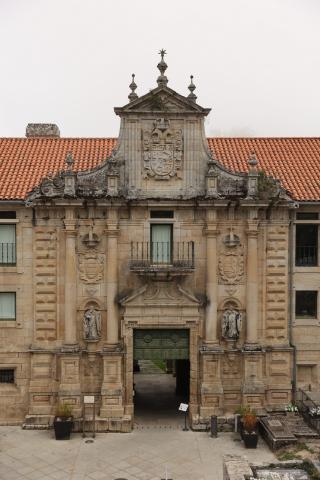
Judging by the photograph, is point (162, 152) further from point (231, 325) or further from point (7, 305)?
point (7, 305)

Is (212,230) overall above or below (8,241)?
above

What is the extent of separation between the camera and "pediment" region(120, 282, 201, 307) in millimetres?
28656

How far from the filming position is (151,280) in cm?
2867

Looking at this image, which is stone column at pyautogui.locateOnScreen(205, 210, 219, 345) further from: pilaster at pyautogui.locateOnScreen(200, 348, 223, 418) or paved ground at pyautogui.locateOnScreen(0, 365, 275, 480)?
paved ground at pyautogui.locateOnScreen(0, 365, 275, 480)

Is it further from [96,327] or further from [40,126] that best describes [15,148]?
[96,327]

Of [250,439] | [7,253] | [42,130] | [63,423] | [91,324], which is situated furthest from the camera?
[42,130]

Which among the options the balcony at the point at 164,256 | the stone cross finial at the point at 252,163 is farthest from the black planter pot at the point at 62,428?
the stone cross finial at the point at 252,163

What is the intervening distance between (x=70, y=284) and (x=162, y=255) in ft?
15.1

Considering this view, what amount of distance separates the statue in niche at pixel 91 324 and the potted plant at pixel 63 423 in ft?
11.3

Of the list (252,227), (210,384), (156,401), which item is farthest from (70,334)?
(252,227)

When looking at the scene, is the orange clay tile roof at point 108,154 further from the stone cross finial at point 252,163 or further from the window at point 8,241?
the stone cross finial at point 252,163

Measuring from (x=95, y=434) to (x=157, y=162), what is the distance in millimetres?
13053

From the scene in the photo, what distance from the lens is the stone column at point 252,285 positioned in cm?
2870

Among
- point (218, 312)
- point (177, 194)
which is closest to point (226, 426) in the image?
point (218, 312)
